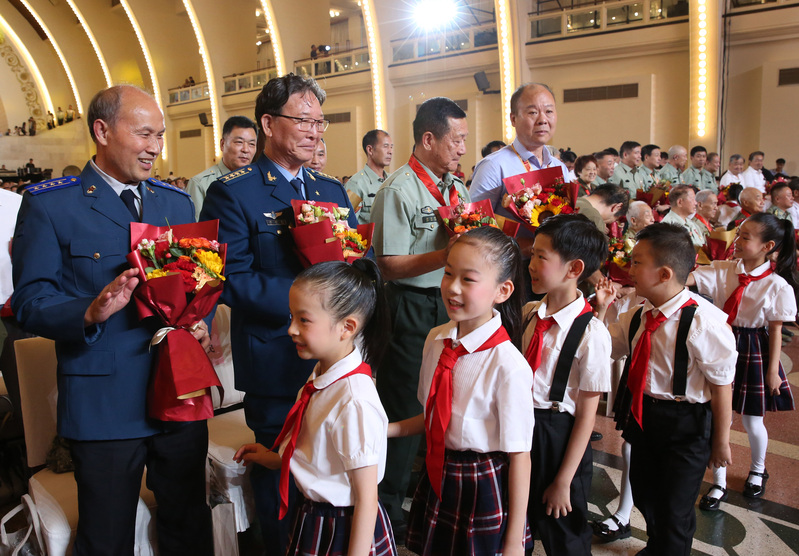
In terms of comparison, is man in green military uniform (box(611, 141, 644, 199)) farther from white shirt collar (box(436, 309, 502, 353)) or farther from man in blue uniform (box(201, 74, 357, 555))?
white shirt collar (box(436, 309, 502, 353))

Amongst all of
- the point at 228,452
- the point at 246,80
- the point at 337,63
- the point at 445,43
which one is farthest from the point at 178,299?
the point at 246,80

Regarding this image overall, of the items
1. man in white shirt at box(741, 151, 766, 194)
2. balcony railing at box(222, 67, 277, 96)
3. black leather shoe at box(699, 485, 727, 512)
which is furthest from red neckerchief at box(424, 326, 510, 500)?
balcony railing at box(222, 67, 277, 96)

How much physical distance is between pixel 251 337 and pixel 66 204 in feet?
2.13

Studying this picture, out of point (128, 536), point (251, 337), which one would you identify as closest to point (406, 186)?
point (251, 337)

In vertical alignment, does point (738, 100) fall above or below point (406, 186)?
above

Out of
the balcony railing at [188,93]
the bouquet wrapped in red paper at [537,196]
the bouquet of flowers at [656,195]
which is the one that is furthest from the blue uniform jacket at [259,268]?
the balcony railing at [188,93]

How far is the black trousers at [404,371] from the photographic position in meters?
2.47

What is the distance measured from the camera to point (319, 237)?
181 centimetres

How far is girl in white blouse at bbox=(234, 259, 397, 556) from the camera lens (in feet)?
4.59

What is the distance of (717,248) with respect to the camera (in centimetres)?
420

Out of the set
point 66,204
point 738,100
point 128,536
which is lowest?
point 128,536

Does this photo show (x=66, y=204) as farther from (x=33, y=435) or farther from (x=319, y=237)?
(x=33, y=435)

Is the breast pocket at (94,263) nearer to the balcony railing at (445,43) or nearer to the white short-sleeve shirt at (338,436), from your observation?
the white short-sleeve shirt at (338,436)

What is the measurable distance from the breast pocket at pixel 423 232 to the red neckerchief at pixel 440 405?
2.87 feet
